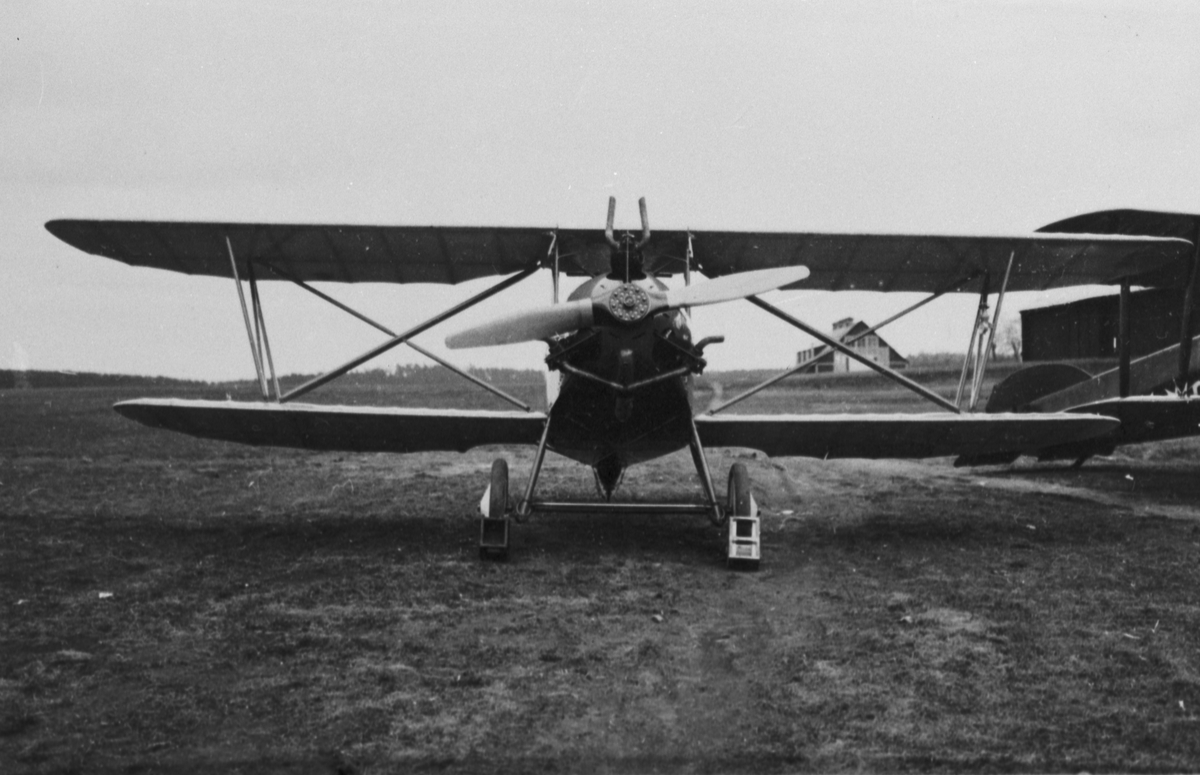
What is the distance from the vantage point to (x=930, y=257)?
26.7 ft

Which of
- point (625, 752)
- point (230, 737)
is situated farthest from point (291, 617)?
point (625, 752)

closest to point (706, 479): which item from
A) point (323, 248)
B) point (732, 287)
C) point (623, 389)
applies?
point (623, 389)

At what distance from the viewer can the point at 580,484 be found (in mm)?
11180

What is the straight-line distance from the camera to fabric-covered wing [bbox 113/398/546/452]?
6762 mm

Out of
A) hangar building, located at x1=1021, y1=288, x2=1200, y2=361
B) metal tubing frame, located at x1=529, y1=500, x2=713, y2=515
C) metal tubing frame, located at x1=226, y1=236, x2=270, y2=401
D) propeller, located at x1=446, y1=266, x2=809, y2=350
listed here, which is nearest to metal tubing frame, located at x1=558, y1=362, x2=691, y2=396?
propeller, located at x1=446, y1=266, x2=809, y2=350

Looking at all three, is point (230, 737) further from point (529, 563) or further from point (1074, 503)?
point (1074, 503)

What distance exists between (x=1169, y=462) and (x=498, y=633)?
12.8 m

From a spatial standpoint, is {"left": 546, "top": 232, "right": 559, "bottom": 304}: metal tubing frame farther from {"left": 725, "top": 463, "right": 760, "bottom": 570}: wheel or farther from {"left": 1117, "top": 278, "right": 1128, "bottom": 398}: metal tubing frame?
{"left": 1117, "top": 278, "right": 1128, "bottom": 398}: metal tubing frame

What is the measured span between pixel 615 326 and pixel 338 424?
2464mm

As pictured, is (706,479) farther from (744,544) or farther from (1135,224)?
(1135,224)

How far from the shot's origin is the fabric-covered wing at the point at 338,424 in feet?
22.2

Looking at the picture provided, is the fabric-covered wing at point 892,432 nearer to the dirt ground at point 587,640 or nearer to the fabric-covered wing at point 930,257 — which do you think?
the dirt ground at point 587,640

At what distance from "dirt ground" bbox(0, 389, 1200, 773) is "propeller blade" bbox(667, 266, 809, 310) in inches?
73.3

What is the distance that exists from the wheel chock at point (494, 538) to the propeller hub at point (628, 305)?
65.7 inches
